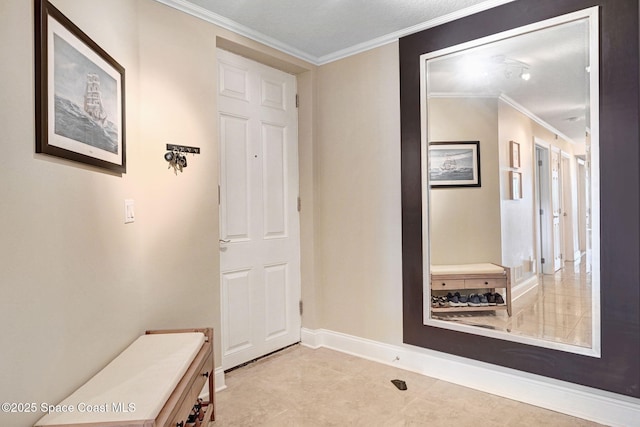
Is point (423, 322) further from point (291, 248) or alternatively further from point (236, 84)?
point (236, 84)

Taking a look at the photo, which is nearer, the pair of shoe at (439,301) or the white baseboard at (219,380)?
the white baseboard at (219,380)

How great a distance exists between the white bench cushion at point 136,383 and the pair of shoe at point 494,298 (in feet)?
5.94

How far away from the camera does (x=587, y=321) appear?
2109mm

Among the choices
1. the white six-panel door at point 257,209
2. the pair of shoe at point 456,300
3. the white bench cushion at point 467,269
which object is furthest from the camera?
the white six-panel door at point 257,209

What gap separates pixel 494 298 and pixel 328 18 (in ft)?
7.15

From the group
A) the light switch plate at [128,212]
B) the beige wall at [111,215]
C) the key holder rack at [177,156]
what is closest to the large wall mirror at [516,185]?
the beige wall at [111,215]

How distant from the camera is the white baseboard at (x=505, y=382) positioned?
2047 mm

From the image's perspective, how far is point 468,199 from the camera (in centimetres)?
258

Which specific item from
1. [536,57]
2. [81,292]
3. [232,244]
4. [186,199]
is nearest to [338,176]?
[232,244]

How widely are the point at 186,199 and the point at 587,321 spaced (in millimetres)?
2442

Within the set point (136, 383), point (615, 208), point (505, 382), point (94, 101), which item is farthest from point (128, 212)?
point (615, 208)

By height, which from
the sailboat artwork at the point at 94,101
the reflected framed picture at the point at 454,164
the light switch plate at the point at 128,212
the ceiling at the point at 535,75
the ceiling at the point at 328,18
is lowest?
the light switch plate at the point at 128,212

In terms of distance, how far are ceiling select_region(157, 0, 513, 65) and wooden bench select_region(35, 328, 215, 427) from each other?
6.51 feet

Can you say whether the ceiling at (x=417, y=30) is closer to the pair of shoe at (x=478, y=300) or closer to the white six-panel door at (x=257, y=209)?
the white six-panel door at (x=257, y=209)
